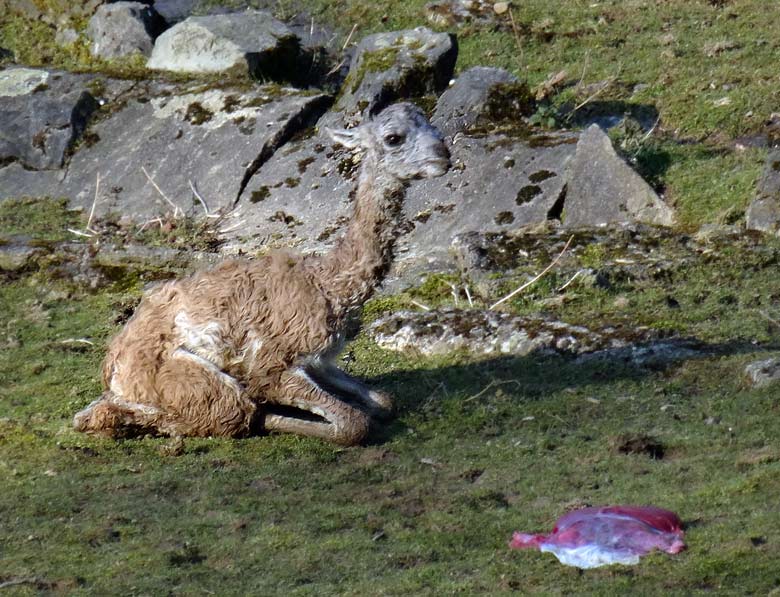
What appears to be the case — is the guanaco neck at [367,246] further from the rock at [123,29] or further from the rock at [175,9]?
the rock at [175,9]

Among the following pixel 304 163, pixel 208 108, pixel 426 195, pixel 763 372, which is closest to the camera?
pixel 763 372

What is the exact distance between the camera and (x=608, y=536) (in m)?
6.97

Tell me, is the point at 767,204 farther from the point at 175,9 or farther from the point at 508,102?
the point at 175,9

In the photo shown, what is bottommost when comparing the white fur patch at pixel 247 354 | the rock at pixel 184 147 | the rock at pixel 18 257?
the rock at pixel 18 257

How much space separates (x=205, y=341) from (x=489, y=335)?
3.13m

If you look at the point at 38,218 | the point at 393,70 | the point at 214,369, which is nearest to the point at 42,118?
the point at 38,218

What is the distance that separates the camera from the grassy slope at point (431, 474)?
6.89m

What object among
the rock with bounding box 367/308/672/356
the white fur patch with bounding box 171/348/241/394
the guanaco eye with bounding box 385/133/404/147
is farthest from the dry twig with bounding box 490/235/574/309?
the white fur patch with bounding box 171/348/241/394

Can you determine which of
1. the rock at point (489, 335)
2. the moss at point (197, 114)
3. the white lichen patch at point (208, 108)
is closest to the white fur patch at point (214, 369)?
the rock at point (489, 335)

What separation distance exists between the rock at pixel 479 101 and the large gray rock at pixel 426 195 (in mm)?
651

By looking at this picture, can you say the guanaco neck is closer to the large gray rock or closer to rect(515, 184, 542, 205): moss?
the large gray rock

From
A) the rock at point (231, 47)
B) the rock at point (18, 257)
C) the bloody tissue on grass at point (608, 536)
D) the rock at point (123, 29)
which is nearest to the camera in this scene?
the bloody tissue on grass at point (608, 536)

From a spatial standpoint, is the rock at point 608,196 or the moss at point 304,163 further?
the moss at point 304,163

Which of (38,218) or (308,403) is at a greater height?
(308,403)
